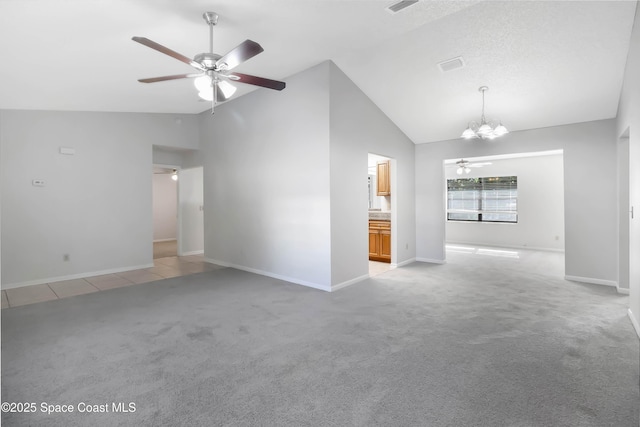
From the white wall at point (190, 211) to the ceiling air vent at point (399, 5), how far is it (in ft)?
19.4

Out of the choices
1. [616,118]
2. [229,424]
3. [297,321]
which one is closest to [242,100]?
[297,321]

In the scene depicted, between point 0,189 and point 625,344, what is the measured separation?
306 inches

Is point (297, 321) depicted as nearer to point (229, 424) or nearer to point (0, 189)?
point (229, 424)

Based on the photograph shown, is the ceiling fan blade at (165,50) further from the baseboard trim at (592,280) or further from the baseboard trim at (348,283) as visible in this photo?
the baseboard trim at (592,280)

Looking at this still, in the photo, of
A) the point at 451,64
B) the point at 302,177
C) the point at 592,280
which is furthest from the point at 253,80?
the point at 592,280

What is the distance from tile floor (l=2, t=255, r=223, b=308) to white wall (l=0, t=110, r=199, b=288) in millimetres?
283

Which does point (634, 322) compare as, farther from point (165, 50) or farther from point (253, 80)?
point (165, 50)

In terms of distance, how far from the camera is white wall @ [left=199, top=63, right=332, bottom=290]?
457 cm

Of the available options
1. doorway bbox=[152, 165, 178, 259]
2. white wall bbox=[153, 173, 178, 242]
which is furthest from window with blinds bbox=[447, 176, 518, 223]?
white wall bbox=[153, 173, 178, 242]

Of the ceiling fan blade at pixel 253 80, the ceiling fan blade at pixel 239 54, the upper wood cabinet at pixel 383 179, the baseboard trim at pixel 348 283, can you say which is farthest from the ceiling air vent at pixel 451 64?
the baseboard trim at pixel 348 283

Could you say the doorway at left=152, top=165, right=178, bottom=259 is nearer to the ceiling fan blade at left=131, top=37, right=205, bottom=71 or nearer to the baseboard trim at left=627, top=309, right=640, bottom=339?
the ceiling fan blade at left=131, top=37, right=205, bottom=71

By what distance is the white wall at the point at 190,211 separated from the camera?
25.3ft

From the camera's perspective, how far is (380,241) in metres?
6.57

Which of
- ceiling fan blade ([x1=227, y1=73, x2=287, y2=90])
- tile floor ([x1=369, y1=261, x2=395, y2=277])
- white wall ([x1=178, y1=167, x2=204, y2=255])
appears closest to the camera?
ceiling fan blade ([x1=227, y1=73, x2=287, y2=90])
